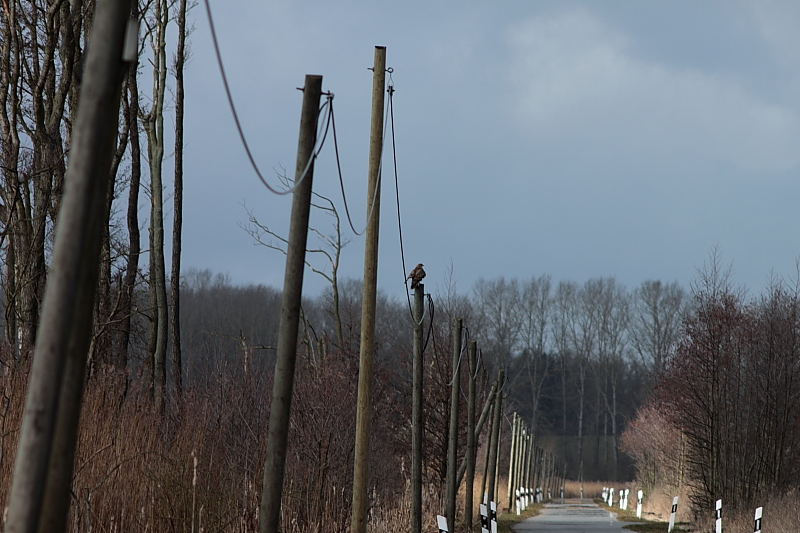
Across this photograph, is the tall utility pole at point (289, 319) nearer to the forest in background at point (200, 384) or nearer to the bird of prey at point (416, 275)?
the forest in background at point (200, 384)

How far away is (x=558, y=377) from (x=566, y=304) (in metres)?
8.23

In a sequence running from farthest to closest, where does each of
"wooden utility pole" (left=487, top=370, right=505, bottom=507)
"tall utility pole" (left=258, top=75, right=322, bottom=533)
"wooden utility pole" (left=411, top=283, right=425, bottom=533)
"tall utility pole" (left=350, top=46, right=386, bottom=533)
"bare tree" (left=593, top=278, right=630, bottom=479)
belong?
"bare tree" (left=593, top=278, right=630, bottom=479)
"wooden utility pole" (left=487, top=370, right=505, bottom=507)
"wooden utility pole" (left=411, top=283, right=425, bottom=533)
"tall utility pole" (left=350, top=46, right=386, bottom=533)
"tall utility pole" (left=258, top=75, right=322, bottom=533)

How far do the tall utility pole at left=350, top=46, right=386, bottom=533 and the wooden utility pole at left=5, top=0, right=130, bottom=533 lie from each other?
272 inches

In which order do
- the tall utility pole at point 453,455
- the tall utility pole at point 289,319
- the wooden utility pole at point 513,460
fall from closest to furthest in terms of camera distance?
1. the tall utility pole at point 289,319
2. the tall utility pole at point 453,455
3. the wooden utility pole at point 513,460

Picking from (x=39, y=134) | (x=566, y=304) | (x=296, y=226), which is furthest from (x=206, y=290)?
(x=296, y=226)

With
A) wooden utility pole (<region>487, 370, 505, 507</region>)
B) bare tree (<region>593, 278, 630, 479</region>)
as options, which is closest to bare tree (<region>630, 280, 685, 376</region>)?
bare tree (<region>593, 278, 630, 479</region>)

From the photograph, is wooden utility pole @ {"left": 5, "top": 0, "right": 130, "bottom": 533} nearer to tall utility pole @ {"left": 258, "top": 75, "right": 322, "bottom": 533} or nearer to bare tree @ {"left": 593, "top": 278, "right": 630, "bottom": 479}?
tall utility pole @ {"left": 258, "top": 75, "right": 322, "bottom": 533}

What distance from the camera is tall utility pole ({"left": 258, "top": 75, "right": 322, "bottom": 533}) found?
7254 millimetres

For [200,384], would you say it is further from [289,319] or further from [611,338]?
[611,338]

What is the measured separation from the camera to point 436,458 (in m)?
27.3

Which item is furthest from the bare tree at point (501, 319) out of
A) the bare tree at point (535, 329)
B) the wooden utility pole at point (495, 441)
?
the wooden utility pole at point (495, 441)

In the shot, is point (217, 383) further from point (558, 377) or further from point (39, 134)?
point (558, 377)

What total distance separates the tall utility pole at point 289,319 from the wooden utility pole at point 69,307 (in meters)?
3.39

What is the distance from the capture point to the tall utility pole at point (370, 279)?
10883 mm
